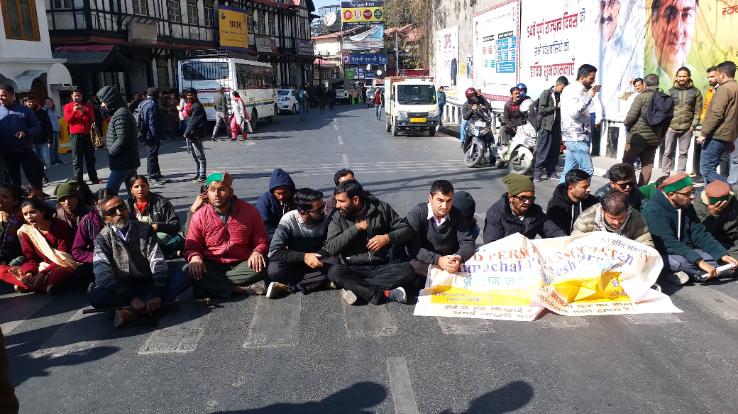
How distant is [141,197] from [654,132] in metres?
7.61

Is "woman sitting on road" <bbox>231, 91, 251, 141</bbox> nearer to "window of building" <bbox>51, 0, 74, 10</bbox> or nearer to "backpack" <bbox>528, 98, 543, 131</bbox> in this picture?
"window of building" <bbox>51, 0, 74, 10</bbox>

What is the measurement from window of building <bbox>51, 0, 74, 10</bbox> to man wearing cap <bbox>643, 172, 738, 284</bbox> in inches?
1031

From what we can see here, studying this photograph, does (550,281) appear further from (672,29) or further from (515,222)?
(672,29)

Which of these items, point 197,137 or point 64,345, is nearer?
point 64,345

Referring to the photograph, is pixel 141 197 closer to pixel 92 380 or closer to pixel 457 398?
pixel 92 380

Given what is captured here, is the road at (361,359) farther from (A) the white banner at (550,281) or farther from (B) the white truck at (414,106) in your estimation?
(B) the white truck at (414,106)

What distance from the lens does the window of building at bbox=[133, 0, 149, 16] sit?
2931cm

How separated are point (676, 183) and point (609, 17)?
1019cm

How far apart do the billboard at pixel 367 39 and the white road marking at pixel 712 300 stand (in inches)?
2670

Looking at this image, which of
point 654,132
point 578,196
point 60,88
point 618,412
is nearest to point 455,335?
point 618,412

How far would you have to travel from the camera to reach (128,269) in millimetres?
5352

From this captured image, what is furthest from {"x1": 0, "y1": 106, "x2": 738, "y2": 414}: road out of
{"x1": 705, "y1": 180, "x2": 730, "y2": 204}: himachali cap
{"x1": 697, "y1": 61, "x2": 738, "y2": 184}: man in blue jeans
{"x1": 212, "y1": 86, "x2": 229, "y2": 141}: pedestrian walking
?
{"x1": 212, "y1": 86, "x2": 229, "y2": 141}: pedestrian walking

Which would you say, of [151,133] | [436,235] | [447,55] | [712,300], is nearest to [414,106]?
[447,55]

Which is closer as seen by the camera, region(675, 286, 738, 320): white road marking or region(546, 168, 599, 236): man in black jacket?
region(675, 286, 738, 320): white road marking
